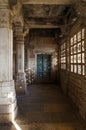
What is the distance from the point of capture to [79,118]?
630 cm

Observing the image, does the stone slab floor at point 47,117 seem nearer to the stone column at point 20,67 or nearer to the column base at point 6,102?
the column base at point 6,102

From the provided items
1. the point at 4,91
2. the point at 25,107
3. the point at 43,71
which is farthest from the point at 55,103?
the point at 43,71

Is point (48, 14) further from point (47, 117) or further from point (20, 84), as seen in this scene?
point (47, 117)

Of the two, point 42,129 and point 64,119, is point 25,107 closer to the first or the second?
point 64,119

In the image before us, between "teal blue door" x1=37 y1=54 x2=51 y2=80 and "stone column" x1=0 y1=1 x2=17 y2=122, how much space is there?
9.63 meters

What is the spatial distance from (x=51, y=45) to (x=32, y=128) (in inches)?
410

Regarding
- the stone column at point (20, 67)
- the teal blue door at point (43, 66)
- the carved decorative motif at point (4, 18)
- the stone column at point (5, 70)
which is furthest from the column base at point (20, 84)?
the carved decorative motif at point (4, 18)

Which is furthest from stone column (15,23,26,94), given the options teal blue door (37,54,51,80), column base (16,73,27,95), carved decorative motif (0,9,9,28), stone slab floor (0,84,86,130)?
teal blue door (37,54,51,80)

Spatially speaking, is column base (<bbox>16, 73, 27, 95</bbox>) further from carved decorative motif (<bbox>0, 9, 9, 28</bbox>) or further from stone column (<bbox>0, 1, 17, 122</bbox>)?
carved decorative motif (<bbox>0, 9, 9, 28</bbox>)

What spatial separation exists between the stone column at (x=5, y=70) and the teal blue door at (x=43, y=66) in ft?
31.6

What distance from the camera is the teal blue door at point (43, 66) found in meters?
15.7

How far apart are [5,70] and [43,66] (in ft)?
32.3

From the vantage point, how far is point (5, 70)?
5.95 m

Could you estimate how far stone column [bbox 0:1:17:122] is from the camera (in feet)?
19.1
